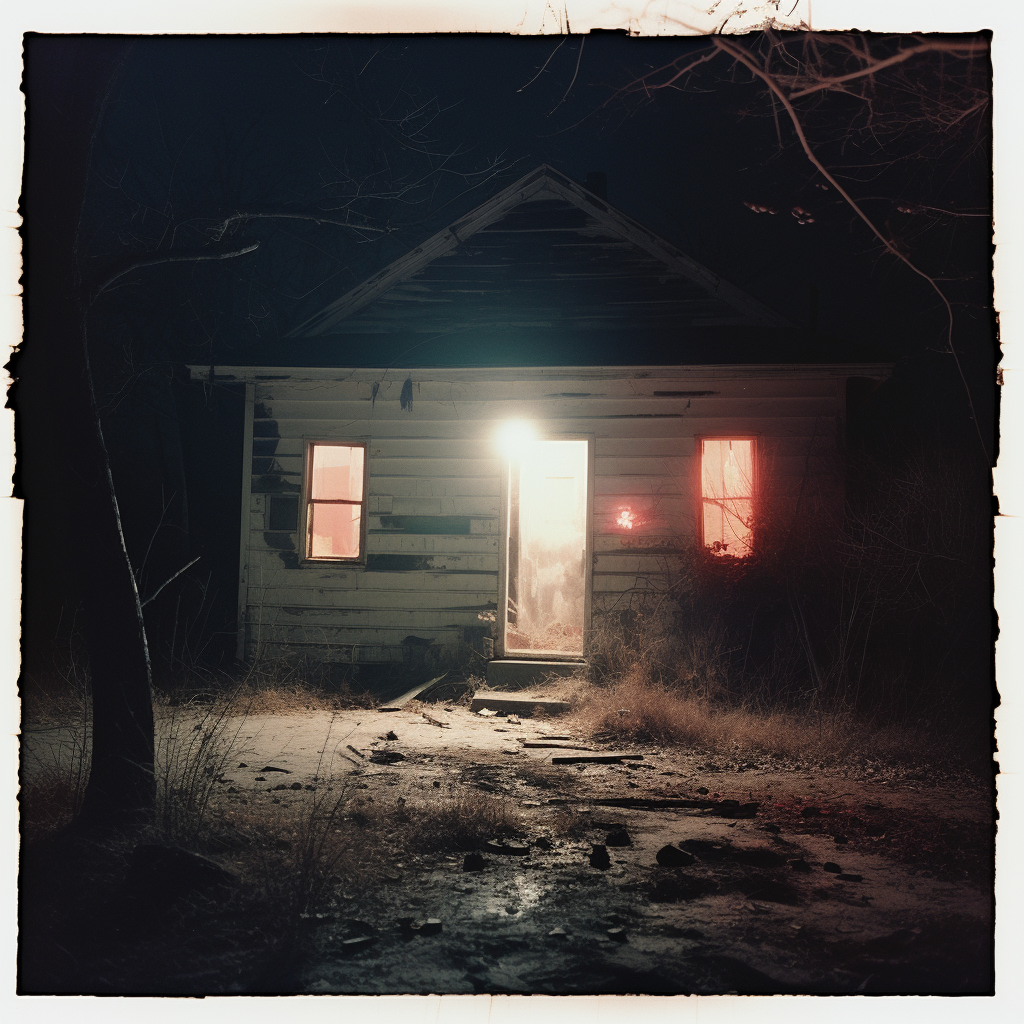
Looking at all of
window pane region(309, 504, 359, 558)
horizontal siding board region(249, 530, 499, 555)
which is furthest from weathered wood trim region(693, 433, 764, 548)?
window pane region(309, 504, 359, 558)

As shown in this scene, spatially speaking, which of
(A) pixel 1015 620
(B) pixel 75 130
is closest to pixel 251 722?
(B) pixel 75 130

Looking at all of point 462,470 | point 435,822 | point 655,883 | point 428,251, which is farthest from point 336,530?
point 655,883

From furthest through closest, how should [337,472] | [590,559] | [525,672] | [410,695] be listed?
[337,472]
[590,559]
[525,672]
[410,695]

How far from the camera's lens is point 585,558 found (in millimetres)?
9172

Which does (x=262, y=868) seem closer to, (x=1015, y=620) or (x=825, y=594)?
(x=1015, y=620)

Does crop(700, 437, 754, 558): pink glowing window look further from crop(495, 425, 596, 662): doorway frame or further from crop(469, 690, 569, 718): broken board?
crop(469, 690, 569, 718): broken board

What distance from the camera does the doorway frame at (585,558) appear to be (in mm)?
9078

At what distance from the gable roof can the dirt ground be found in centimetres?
550

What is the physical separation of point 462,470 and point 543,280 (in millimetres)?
2590

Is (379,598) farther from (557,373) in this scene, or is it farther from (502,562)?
(557,373)

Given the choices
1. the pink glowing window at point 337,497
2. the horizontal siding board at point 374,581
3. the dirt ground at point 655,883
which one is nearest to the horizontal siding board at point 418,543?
the horizontal siding board at point 374,581

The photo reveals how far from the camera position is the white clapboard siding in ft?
29.7

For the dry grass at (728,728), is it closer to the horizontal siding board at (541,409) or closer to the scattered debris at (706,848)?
the scattered debris at (706,848)

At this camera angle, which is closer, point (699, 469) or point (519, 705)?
point (519, 705)
